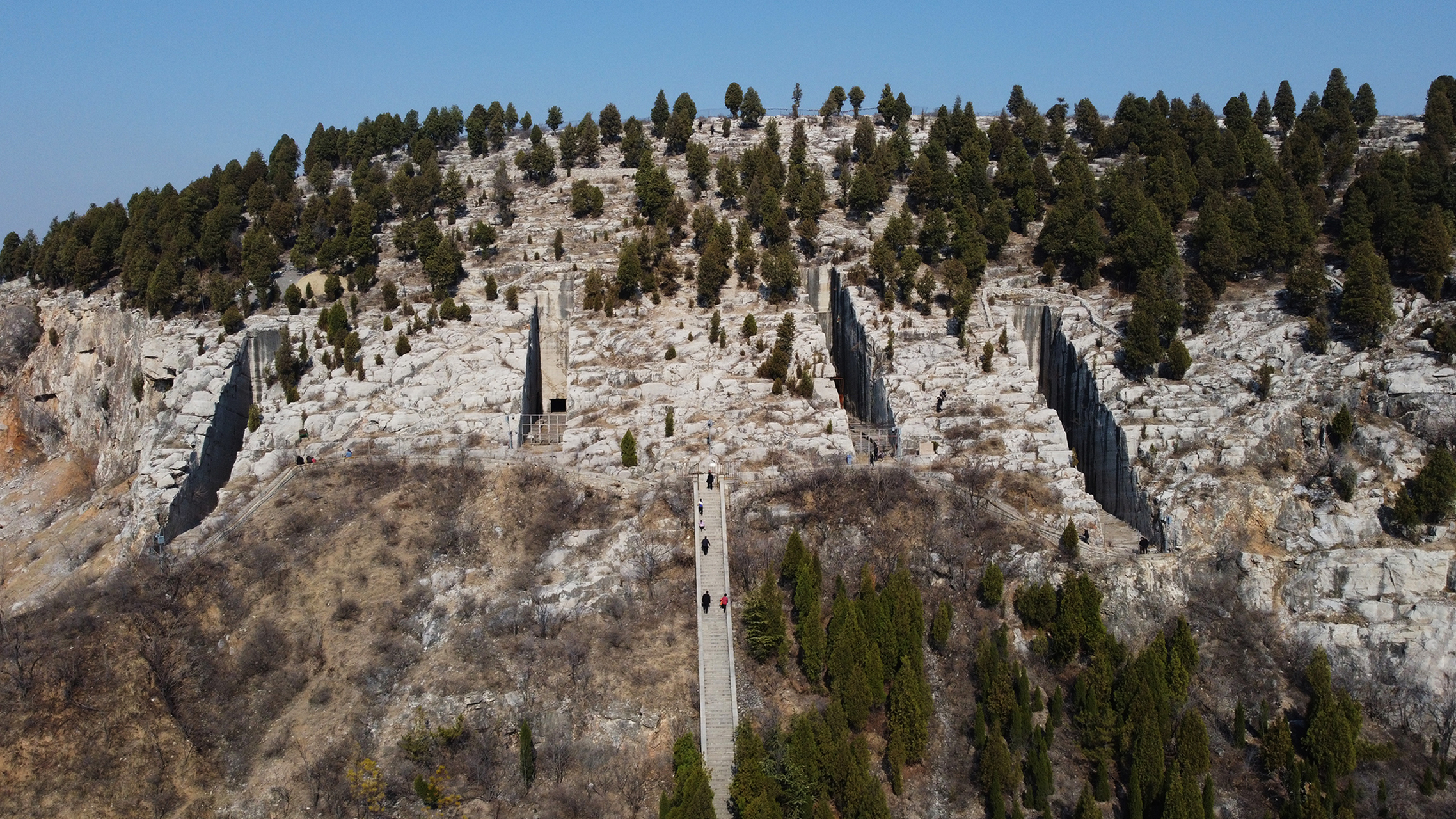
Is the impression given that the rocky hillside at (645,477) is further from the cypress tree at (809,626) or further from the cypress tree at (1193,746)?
the cypress tree at (809,626)

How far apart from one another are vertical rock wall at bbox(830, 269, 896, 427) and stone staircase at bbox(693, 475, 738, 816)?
338 inches

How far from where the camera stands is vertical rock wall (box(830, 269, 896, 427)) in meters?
47.3

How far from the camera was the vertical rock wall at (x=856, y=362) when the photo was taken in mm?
47312

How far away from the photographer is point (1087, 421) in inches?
1804

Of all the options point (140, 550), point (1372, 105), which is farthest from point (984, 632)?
point (1372, 105)

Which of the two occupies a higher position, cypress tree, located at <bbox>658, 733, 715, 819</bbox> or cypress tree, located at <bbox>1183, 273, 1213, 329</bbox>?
cypress tree, located at <bbox>1183, 273, 1213, 329</bbox>

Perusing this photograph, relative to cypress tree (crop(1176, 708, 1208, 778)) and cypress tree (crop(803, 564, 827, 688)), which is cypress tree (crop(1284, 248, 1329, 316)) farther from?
cypress tree (crop(803, 564, 827, 688))

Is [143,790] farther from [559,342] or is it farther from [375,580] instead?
[559,342]

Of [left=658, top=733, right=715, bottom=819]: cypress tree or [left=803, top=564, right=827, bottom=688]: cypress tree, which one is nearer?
[left=658, top=733, right=715, bottom=819]: cypress tree

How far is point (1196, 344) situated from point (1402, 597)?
42.5 feet

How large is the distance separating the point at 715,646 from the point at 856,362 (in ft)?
59.8

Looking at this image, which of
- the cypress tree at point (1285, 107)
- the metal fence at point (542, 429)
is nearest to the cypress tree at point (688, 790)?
the metal fence at point (542, 429)

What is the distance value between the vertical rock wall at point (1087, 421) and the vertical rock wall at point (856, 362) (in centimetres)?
701

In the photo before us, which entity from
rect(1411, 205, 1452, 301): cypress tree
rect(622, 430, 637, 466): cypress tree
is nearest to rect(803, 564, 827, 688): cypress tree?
rect(622, 430, 637, 466): cypress tree
